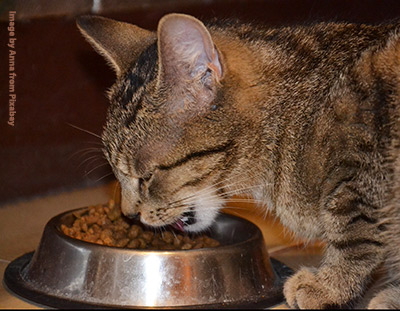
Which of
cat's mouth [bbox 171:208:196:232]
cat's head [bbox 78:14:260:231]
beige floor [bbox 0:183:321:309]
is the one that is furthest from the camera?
beige floor [bbox 0:183:321:309]

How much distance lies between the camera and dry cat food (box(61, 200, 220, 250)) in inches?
83.5

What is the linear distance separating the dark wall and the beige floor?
6 centimetres

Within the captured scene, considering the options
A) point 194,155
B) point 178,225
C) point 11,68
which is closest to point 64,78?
point 11,68

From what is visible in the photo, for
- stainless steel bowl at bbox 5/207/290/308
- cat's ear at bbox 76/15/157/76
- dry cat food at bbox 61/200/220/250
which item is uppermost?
cat's ear at bbox 76/15/157/76

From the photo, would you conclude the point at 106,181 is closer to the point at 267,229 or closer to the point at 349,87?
the point at 267,229

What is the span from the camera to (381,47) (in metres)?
1.81

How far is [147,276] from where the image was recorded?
184cm

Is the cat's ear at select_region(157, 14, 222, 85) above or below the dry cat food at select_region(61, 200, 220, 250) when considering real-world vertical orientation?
above

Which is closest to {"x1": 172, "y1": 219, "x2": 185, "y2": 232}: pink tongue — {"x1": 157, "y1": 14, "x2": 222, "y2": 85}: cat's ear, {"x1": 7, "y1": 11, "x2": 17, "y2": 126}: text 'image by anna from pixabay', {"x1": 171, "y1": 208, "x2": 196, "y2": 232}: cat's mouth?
{"x1": 171, "y1": 208, "x2": 196, "y2": 232}: cat's mouth

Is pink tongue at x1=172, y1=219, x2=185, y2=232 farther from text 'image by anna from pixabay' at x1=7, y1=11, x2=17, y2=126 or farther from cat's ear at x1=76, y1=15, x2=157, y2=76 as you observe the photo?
text 'image by anna from pixabay' at x1=7, y1=11, x2=17, y2=126

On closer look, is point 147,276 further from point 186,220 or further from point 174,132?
point 174,132

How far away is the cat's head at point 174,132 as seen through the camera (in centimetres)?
179

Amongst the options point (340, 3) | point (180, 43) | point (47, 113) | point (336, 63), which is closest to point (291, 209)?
point (336, 63)

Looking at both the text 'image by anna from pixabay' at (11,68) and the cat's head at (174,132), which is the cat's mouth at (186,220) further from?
the text 'image by anna from pixabay' at (11,68)
